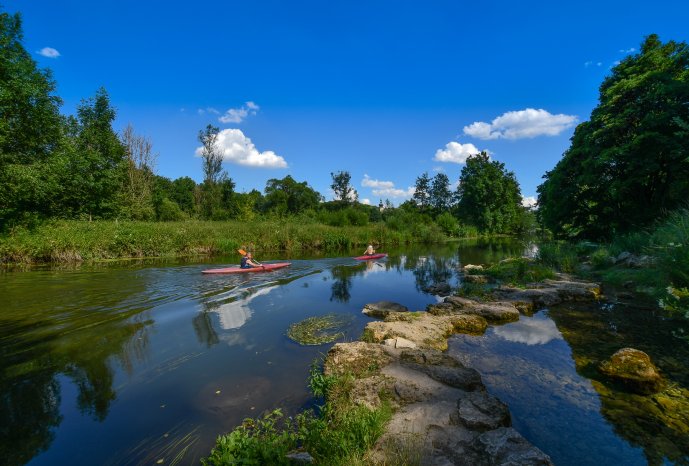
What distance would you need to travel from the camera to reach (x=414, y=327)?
22.2 ft

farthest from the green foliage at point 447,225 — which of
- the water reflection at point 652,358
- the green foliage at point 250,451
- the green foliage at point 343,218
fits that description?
the green foliage at point 250,451

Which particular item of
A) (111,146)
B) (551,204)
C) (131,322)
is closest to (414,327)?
(131,322)

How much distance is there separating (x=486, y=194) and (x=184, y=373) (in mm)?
58143

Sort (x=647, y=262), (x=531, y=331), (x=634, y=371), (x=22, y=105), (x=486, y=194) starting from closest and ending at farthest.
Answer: (x=634, y=371)
(x=531, y=331)
(x=647, y=262)
(x=22, y=105)
(x=486, y=194)

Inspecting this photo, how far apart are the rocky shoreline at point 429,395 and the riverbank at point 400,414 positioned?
0.03ft

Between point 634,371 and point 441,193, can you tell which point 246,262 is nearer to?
point 634,371

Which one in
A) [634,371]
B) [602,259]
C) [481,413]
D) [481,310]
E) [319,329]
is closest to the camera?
[481,413]

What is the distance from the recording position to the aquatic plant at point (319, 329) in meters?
6.75

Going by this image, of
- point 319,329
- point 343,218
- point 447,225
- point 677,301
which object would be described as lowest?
point 319,329

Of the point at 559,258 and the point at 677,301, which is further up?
the point at 559,258

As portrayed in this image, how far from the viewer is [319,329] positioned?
7.45 metres

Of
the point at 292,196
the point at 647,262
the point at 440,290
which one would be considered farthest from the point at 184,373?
the point at 292,196

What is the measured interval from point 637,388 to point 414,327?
3.45 meters

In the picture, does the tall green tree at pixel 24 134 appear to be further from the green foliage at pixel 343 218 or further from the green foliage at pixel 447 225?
the green foliage at pixel 447 225
